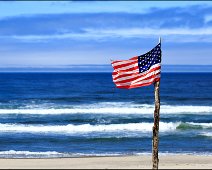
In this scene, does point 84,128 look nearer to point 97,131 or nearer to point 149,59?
point 97,131

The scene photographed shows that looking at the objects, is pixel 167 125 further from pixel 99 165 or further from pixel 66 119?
pixel 99 165

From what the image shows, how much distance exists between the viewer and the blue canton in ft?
46.4

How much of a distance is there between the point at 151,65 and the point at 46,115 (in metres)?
22.3

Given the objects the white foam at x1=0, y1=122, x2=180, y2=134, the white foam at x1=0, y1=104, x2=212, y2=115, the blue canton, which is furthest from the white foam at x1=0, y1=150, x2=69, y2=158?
the white foam at x1=0, y1=104, x2=212, y2=115

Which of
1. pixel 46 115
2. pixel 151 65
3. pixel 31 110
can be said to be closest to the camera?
pixel 151 65

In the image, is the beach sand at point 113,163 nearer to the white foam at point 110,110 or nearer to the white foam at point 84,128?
the white foam at point 84,128

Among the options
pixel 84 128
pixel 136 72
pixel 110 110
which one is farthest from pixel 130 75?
pixel 110 110

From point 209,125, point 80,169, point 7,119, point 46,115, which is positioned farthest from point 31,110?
point 80,169

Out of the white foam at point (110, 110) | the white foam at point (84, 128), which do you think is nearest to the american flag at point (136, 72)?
the white foam at point (84, 128)

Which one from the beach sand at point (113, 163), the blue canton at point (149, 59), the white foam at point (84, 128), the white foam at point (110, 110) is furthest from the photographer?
the white foam at point (110, 110)

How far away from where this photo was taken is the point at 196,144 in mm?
23406

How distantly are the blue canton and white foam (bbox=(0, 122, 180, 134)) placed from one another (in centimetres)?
1392

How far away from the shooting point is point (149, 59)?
47.0ft

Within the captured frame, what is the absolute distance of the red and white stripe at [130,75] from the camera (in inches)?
550
